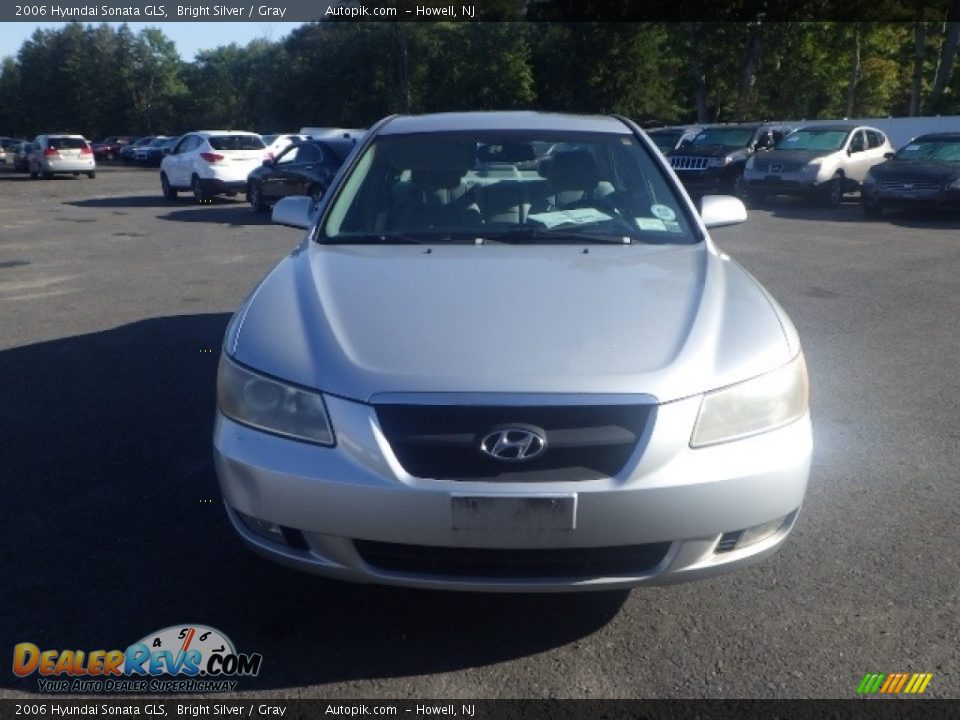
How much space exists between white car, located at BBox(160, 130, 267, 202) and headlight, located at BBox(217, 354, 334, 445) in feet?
59.3

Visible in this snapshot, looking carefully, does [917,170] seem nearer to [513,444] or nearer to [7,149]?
[513,444]

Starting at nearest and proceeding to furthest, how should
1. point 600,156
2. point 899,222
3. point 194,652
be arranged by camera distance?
point 194,652 < point 600,156 < point 899,222

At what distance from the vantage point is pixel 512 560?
2.78 m

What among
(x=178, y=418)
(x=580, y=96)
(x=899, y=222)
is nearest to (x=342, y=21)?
(x=580, y=96)

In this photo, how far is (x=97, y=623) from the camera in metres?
3.16

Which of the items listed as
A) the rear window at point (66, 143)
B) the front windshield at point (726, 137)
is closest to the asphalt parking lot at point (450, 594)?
the front windshield at point (726, 137)

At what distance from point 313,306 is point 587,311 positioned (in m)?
0.94

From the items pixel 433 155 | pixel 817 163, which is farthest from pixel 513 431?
pixel 817 163

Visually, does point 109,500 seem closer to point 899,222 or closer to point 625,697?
point 625,697

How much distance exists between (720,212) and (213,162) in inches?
680

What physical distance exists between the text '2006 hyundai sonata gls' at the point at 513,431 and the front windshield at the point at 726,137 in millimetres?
20191

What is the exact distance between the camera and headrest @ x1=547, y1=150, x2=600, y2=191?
458 centimetres

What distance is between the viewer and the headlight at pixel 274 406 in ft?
9.34

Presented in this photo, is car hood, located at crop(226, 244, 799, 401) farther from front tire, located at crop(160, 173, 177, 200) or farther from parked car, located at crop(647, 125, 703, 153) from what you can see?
parked car, located at crop(647, 125, 703, 153)
